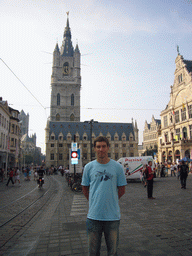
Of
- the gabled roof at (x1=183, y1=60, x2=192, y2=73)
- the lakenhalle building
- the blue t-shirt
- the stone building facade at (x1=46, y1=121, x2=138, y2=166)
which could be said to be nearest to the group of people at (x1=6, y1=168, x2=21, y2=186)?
the blue t-shirt

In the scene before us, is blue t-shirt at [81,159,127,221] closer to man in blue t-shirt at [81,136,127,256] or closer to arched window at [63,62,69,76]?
man in blue t-shirt at [81,136,127,256]

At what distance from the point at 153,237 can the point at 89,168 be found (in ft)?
8.58

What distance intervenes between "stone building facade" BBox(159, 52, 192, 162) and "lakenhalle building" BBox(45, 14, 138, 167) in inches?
1147

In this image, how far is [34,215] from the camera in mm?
6594

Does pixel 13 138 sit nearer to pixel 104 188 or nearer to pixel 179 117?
pixel 179 117

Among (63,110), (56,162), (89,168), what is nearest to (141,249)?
(89,168)

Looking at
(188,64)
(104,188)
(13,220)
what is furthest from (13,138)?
(104,188)

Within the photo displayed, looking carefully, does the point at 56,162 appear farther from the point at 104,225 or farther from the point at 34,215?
the point at 104,225

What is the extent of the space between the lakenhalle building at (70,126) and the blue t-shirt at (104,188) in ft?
207

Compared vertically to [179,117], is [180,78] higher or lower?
higher

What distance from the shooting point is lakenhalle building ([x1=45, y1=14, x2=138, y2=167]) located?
69.5 metres

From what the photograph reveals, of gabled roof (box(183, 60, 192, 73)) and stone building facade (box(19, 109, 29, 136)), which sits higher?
stone building facade (box(19, 109, 29, 136))

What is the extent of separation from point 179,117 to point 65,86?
181 feet

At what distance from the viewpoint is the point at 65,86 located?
274 feet
